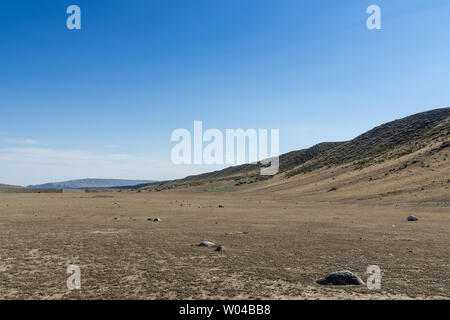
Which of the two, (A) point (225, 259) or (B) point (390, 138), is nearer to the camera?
(A) point (225, 259)

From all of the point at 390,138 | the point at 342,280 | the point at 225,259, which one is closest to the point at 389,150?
the point at 390,138

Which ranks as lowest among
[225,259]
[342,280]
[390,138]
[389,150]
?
[225,259]

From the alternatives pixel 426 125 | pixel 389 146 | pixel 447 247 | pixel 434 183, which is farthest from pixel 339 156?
pixel 447 247

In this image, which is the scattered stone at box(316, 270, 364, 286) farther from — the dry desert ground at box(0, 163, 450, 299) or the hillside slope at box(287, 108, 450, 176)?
the hillside slope at box(287, 108, 450, 176)

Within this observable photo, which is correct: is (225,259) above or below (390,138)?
below

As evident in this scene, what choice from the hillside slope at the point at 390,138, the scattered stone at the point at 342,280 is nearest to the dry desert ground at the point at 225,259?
the scattered stone at the point at 342,280

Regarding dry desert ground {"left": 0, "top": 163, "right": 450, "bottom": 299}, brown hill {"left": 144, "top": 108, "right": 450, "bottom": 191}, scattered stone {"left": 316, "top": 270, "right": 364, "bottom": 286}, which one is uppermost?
brown hill {"left": 144, "top": 108, "right": 450, "bottom": 191}

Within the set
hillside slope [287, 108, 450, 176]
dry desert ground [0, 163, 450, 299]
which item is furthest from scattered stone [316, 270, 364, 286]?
hillside slope [287, 108, 450, 176]

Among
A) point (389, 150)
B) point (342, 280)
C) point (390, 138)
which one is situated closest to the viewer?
point (342, 280)

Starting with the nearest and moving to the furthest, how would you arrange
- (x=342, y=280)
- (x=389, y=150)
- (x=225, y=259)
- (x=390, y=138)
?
1. (x=342, y=280)
2. (x=225, y=259)
3. (x=389, y=150)
4. (x=390, y=138)

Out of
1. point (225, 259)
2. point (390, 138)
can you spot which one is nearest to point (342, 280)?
point (225, 259)

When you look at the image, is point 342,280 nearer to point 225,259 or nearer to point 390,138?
point 225,259

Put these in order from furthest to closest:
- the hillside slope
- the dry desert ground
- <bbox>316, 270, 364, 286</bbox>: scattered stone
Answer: the hillside slope → <bbox>316, 270, 364, 286</bbox>: scattered stone → the dry desert ground
